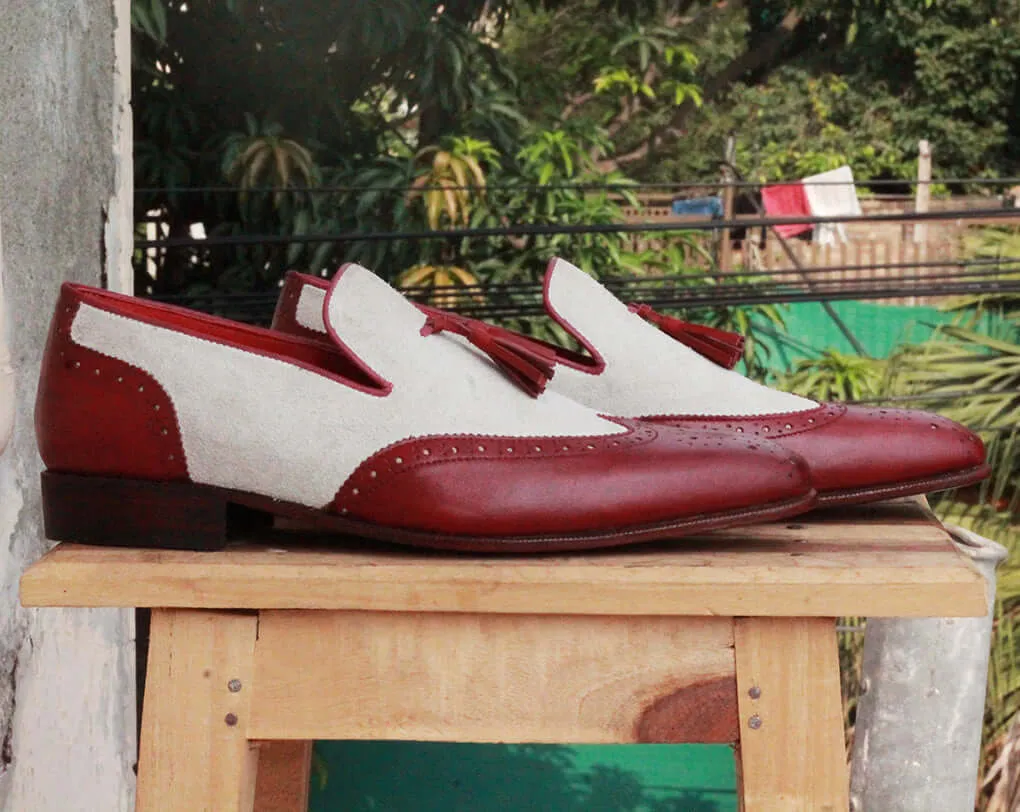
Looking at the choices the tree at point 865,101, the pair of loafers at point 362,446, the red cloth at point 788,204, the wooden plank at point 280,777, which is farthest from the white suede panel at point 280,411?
the tree at point 865,101

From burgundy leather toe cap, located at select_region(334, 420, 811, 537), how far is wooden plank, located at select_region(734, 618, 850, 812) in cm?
9

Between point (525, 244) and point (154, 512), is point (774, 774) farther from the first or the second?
point (525, 244)

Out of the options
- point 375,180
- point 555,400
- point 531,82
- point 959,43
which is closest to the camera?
point 555,400

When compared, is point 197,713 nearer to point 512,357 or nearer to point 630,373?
point 512,357

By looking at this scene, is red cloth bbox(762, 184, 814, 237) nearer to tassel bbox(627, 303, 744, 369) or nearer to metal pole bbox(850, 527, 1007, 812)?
metal pole bbox(850, 527, 1007, 812)

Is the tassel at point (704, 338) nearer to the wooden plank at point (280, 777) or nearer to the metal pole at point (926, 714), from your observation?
the wooden plank at point (280, 777)

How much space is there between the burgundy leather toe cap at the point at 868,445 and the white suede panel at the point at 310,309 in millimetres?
273

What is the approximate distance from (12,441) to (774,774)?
0.89 m

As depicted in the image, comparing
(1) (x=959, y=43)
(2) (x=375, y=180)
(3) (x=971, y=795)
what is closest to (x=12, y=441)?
(3) (x=971, y=795)

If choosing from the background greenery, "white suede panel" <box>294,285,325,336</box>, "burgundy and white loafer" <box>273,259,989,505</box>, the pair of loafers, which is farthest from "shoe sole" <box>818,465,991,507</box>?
the background greenery

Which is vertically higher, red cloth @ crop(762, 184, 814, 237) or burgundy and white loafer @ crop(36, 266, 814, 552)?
red cloth @ crop(762, 184, 814, 237)

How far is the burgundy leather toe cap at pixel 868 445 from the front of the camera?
99 centimetres

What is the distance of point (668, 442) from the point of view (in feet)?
2.86

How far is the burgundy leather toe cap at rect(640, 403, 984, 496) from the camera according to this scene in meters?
0.99
